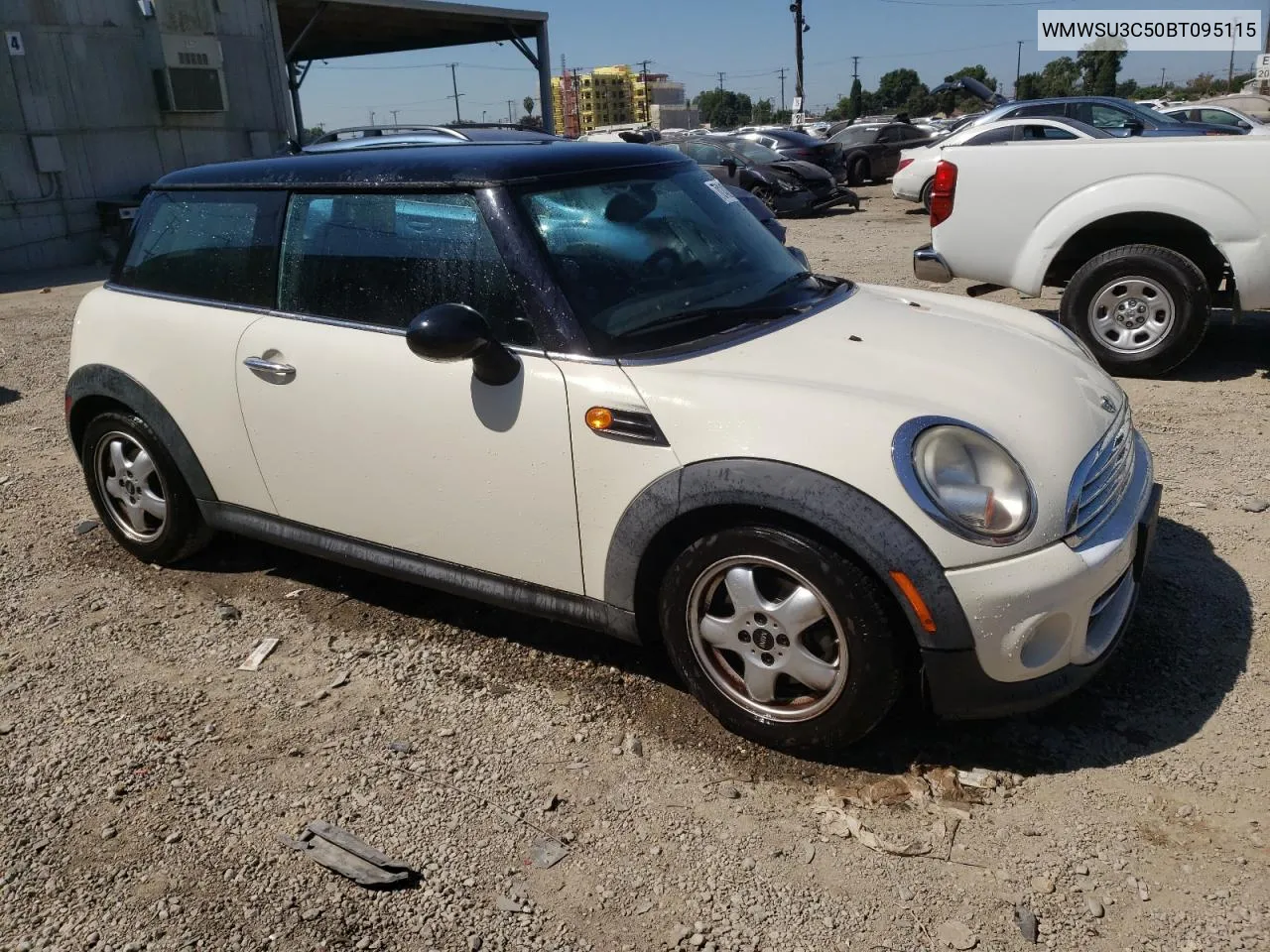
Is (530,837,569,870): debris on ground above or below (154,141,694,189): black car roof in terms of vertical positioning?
below

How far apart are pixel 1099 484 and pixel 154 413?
3.31m

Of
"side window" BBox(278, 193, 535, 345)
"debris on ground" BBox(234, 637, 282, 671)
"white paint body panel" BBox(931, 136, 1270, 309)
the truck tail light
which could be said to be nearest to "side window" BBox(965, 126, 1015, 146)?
the truck tail light

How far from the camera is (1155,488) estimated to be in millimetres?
3146

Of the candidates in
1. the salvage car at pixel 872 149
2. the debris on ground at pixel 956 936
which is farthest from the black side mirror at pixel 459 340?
the salvage car at pixel 872 149

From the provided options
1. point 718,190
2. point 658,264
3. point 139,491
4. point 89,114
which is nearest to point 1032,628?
point 658,264

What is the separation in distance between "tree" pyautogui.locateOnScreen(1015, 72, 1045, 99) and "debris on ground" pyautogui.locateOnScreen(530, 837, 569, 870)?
316ft

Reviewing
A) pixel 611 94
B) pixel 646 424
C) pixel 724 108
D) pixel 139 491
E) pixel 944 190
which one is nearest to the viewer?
pixel 646 424

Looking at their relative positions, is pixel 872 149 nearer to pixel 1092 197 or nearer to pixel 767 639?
pixel 1092 197

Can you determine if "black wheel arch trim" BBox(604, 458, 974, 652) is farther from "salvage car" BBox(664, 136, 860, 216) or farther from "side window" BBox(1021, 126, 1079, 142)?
"salvage car" BBox(664, 136, 860, 216)

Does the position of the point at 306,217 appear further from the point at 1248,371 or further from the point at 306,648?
the point at 1248,371

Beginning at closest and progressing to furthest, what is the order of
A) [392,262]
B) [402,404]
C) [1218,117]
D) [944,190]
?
[402,404] → [392,262] → [944,190] → [1218,117]

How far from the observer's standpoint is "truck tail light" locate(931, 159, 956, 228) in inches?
263

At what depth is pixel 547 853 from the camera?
8.50 ft

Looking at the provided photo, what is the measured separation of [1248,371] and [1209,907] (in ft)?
17.0
